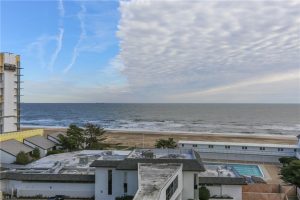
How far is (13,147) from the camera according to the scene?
44.5m

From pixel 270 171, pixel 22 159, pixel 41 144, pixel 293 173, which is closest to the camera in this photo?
pixel 293 173

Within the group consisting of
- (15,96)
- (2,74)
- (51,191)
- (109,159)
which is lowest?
(51,191)

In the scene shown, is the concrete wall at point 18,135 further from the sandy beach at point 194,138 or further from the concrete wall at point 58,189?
the sandy beach at point 194,138

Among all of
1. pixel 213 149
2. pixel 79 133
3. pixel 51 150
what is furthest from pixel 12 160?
pixel 213 149

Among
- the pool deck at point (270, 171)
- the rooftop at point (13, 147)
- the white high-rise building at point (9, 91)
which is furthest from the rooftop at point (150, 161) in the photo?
the white high-rise building at point (9, 91)

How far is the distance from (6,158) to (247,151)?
35146 mm

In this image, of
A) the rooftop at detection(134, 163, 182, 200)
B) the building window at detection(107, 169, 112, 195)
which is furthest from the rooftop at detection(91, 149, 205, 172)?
the rooftop at detection(134, 163, 182, 200)

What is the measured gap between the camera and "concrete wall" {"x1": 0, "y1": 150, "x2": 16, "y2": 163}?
137ft

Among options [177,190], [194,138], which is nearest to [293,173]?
[177,190]

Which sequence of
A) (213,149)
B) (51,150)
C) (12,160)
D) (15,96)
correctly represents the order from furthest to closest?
(15,96)
(213,149)
(51,150)
(12,160)

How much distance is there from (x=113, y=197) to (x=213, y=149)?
29580mm

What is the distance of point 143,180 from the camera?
20.7 meters

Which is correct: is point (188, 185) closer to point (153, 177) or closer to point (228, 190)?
point (228, 190)

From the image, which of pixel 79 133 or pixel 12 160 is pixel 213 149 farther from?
pixel 12 160
